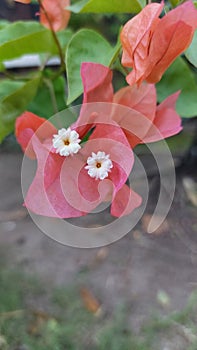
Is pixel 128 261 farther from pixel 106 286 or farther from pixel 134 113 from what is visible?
pixel 134 113

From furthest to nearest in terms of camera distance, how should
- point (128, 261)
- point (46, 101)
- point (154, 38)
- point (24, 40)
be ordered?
point (128, 261), point (46, 101), point (24, 40), point (154, 38)

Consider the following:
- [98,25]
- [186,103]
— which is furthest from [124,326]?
[98,25]

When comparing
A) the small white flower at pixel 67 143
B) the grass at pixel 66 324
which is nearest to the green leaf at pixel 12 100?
the small white flower at pixel 67 143

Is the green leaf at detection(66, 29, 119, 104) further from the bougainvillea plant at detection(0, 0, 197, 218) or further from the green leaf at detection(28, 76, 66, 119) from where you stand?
the green leaf at detection(28, 76, 66, 119)

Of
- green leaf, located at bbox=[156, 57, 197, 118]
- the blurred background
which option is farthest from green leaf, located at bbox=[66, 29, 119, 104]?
the blurred background

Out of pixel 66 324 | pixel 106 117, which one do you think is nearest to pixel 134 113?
pixel 106 117

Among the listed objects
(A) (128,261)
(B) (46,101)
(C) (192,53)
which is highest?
(C) (192,53)
